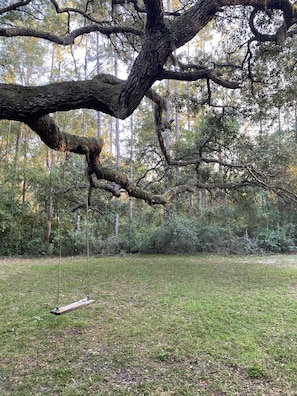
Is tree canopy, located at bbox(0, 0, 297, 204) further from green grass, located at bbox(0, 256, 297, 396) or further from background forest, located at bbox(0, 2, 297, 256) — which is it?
green grass, located at bbox(0, 256, 297, 396)

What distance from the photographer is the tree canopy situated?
1994 mm

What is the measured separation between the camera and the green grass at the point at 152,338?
1912 millimetres

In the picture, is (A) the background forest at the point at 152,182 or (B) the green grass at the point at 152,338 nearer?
(B) the green grass at the point at 152,338

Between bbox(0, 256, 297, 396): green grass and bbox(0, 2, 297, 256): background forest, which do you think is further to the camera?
bbox(0, 2, 297, 256): background forest

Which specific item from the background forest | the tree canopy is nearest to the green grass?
the tree canopy

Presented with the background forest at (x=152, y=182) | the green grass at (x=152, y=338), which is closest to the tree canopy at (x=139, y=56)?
the background forest at (x=152, y=182)

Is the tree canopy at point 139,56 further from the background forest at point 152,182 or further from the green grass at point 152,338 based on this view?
the green grass at point 152,338

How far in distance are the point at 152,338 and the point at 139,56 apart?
2497mm

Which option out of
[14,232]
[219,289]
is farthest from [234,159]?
[14,232]

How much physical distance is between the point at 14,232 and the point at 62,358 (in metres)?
7.07

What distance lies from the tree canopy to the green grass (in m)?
1.86

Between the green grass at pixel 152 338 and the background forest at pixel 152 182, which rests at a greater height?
the background forest at pixel 152 182

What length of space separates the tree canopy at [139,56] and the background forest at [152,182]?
40 centimetres

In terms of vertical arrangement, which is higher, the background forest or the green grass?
the background forest
